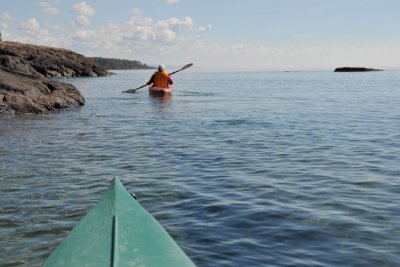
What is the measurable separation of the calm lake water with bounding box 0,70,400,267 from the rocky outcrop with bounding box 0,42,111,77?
58.5 metres

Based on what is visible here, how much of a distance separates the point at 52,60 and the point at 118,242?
77.6 meters

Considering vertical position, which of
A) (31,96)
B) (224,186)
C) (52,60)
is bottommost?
(224,186)

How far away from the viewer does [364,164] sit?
418 inches

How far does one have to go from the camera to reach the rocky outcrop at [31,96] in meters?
20.2

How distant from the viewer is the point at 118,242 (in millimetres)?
3748

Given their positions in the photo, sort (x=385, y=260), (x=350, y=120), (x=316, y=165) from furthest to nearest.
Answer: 1. (x=350, y=120)
2. (x=316, y=165)
3. (x=385, y=260)

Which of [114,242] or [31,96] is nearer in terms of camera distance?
[114,242]

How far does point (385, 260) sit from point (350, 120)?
584 inches

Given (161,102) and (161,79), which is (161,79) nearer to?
(161,79)

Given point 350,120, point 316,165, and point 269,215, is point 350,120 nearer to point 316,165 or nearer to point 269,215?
point 316,165

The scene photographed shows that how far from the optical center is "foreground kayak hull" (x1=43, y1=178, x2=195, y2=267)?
3672 millimetres

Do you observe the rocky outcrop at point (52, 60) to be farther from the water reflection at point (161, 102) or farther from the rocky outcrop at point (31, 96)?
the rocky outcrop at point (31, 96)

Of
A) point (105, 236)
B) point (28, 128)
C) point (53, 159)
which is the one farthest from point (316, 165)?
point (28, 128)

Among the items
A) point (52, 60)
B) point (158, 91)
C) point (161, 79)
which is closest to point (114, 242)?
point (158, 91)
